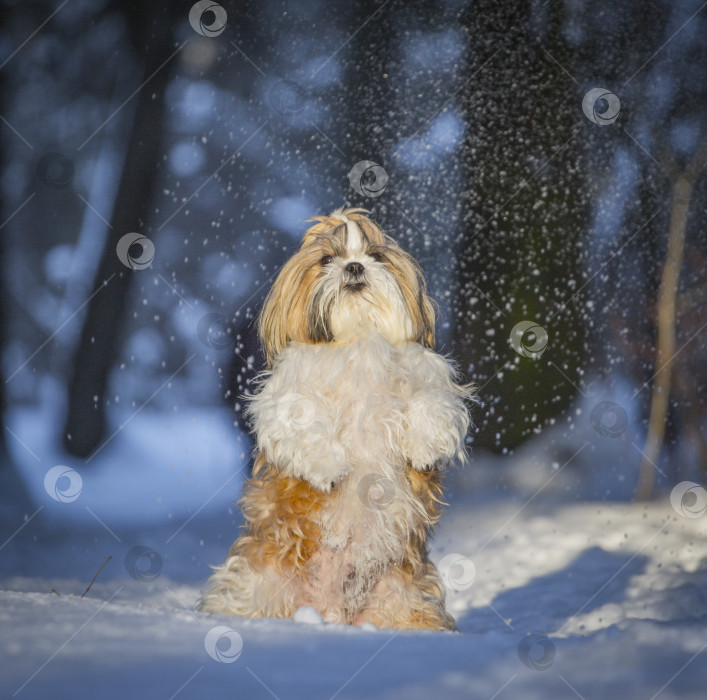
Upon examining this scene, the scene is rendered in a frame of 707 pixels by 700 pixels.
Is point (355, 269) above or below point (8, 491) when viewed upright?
above

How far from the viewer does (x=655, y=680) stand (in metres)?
1.66

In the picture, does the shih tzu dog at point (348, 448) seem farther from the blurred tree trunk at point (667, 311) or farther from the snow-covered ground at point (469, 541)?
the blurred tree trunk at point (667, 311)

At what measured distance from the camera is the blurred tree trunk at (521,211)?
358 cm

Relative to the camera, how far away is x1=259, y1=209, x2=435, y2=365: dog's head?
2760mm

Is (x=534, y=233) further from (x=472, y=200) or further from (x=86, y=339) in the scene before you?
(x=86, y=339)

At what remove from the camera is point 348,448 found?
8.86 ft

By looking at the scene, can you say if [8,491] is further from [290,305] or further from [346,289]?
[346,289]

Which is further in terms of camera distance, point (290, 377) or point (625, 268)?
point (625, 268)

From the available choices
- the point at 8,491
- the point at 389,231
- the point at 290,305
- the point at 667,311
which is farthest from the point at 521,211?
the point at 8,491

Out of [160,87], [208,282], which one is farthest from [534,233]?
[160,87]

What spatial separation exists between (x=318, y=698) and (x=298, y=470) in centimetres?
115

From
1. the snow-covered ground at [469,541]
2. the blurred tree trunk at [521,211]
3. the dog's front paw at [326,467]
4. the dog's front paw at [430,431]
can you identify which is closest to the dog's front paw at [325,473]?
the dog's front paw at [326,467]

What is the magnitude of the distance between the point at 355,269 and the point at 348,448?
62 cm

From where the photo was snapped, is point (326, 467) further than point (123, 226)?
No
